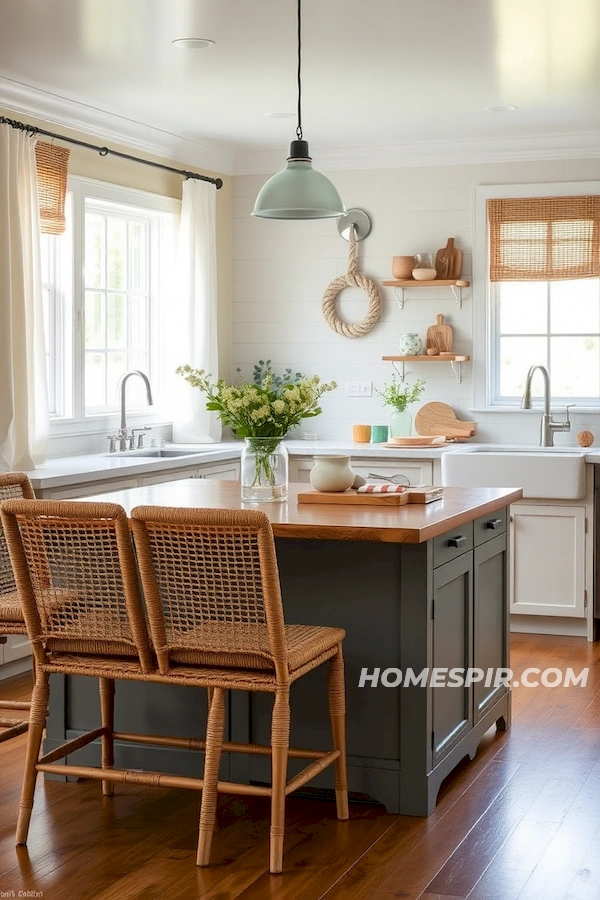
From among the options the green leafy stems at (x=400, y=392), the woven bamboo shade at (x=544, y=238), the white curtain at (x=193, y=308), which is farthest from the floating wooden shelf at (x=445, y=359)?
the white curtain at (x=193, y=308)

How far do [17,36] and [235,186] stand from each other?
9.34 ft

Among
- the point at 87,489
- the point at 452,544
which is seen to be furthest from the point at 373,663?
the point at 87,489

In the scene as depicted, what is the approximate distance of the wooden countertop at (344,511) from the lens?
337 cm

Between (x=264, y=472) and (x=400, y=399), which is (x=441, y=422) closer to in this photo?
(x=400, y=399)

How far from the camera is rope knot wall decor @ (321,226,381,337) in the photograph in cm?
720

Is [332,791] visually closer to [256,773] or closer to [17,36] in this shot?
[256,773]

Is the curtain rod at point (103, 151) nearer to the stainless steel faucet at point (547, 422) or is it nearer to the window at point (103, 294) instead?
the window at point (103, 294)

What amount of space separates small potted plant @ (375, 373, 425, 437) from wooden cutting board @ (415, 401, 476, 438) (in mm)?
76

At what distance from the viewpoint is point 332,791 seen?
365 cm

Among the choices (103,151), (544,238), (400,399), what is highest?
(103,151)

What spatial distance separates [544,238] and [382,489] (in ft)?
11.1

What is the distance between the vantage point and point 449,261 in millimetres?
7004

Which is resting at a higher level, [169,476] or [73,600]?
[169,476]

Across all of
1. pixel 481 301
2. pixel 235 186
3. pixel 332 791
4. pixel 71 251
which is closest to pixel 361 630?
pixel 332 791
